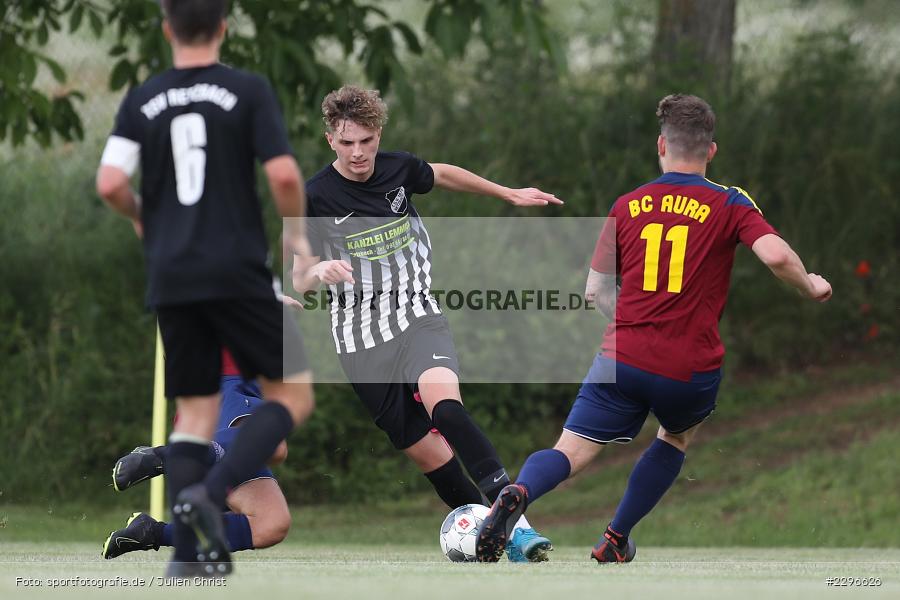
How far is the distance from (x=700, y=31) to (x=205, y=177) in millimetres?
8808

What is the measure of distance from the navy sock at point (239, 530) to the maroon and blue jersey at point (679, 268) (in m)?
1.81

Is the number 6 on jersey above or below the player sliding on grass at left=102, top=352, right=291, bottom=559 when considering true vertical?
above

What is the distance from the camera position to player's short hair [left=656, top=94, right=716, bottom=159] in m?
5.43

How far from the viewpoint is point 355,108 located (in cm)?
596

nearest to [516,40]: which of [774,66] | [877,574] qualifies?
[774,66]

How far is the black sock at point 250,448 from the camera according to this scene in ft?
13.1

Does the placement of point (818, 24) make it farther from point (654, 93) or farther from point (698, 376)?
point (698, 376)

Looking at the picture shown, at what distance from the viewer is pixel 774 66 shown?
1246 centimetres

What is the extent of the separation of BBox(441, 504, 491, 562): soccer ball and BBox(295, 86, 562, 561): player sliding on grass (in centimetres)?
33

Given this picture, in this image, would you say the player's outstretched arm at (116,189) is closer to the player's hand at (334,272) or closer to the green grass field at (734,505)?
the player's hand at (334,272)

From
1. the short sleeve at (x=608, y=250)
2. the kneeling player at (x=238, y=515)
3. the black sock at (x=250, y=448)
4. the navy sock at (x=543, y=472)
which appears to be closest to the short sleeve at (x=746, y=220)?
the short sleeve at (x=608, y=250)

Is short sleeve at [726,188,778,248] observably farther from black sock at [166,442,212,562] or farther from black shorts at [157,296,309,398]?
black sock at [166,442,212,562]

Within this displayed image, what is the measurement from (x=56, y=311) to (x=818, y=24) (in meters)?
7.27

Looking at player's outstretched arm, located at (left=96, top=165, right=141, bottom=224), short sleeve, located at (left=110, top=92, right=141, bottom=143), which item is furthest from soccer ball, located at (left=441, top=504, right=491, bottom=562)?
short sleeve, located at (left=110, top=92, right=141, bottom=143)
